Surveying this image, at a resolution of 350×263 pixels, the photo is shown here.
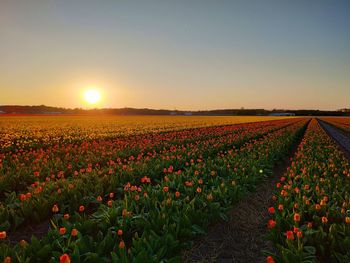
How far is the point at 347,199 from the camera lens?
18.1 ft

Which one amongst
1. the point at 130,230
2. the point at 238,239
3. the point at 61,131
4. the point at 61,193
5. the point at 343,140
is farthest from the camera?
the point at 61,131

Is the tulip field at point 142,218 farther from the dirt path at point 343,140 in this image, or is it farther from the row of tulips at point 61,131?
the dirt path at point 343,140

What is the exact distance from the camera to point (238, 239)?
4910mm

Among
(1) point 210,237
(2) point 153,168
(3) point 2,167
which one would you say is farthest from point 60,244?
(3) point 2,167

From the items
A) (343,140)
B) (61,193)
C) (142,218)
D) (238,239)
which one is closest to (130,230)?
(142,218)

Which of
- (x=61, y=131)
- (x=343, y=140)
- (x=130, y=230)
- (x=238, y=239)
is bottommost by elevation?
(x=343, y=140)

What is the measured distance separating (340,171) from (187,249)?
667cm

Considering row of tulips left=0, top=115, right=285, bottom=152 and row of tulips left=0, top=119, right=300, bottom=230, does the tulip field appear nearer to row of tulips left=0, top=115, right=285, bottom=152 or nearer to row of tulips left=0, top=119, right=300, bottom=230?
row of tulips left=0, top=119, right=300, bottom=230

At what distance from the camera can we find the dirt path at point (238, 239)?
429 cm

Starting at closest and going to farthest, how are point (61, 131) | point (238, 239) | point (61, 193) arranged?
point (238, 239)
point (61, 193)
point (61, 131)

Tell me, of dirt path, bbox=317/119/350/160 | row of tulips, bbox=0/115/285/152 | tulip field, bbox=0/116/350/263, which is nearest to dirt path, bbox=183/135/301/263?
tulip field, bbox=0/116/350/263

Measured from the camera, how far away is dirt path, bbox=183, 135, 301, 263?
14.1 feet

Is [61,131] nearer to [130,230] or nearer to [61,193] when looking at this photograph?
[61,193]

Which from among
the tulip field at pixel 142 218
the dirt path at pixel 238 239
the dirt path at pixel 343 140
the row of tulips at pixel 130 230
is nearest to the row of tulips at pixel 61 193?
the tulip field at pixel 142 218
